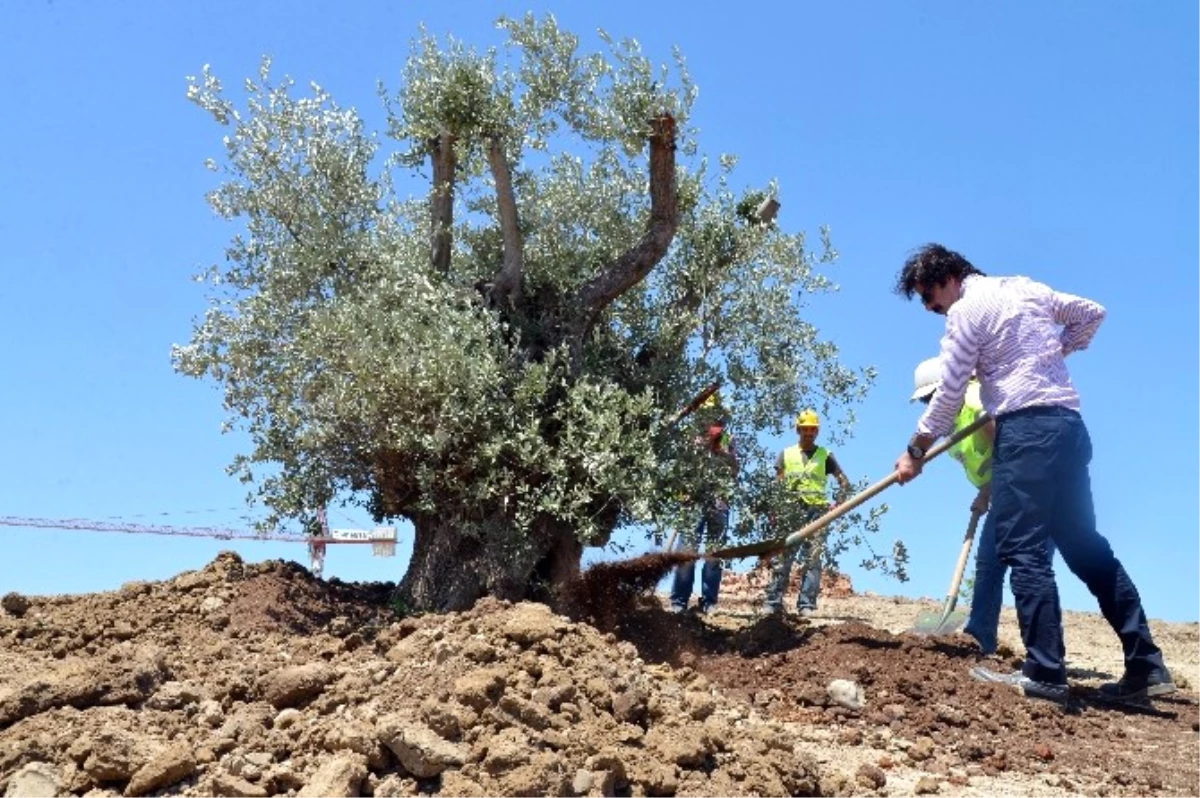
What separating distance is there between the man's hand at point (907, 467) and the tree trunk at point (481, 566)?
2.33 metres

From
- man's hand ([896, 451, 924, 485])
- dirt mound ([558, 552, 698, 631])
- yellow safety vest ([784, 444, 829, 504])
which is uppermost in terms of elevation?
yellow safety vest ([784, 444, 829, 504])

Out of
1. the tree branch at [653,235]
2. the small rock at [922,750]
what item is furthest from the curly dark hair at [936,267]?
the small rock at [922,750]

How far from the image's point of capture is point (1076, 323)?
25.7 feet

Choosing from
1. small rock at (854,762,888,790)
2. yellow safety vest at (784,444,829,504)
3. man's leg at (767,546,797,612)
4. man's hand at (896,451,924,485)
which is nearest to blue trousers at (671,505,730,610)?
man's leg at (767,546,797,612)

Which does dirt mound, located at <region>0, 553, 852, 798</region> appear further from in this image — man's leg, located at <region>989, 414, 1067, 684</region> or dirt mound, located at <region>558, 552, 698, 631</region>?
dirt mound, located at <region>558, 552, 698, 631</region>

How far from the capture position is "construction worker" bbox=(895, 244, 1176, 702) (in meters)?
7.21

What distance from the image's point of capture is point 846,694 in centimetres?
693

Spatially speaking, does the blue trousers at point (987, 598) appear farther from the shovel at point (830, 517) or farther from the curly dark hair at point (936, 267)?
the curly dark hair at point (936, 267)

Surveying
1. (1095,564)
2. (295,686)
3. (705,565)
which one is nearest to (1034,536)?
(1095,564)

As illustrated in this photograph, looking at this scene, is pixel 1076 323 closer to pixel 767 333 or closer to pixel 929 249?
pixel 929 249

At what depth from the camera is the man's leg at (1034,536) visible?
7.18 meters

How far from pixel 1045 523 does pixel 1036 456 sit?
0.37 meters

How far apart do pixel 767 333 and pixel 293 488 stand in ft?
12.2

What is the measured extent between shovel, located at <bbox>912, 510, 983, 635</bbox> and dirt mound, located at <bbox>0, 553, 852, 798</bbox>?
3926 millimetres
